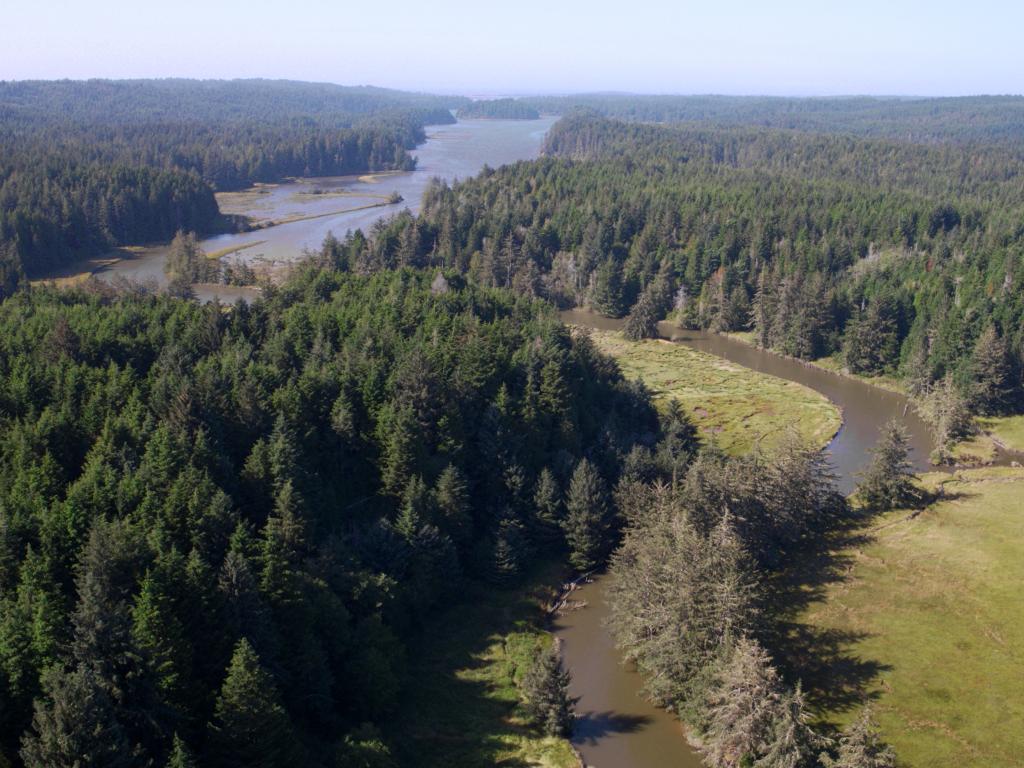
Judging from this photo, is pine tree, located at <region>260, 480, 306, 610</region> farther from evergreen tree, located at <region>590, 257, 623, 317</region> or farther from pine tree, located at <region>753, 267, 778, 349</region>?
evergreen tree, located at <region>590, 257, 623, 317</region>

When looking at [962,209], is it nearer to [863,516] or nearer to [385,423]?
[863,516]

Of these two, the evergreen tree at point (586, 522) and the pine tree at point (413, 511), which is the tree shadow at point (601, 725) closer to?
the evergreen tree at point (586, 522)

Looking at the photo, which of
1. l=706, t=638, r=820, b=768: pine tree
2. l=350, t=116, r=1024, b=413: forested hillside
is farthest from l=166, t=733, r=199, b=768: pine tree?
l=350, t=116, r=1024, b=413: forested hillside

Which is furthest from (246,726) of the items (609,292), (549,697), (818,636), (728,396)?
→ (609,292)

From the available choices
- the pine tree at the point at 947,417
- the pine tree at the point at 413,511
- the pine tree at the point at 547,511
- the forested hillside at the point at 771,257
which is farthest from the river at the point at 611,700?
the forested hillside at the point at 771,257

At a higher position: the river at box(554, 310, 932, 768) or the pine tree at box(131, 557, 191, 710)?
the pine tree at box(131, 557, 191, 710)

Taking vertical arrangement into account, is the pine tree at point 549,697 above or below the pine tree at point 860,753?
below

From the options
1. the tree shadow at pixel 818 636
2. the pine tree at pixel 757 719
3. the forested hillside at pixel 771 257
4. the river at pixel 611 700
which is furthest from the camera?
the forested hillside at pixel 771 257
